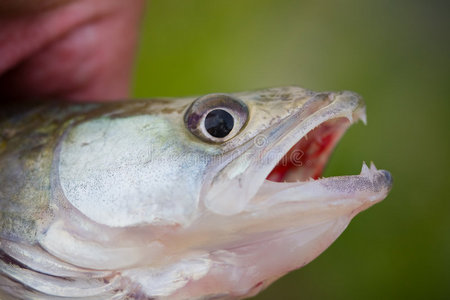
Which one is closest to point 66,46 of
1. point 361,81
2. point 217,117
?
point 217,117

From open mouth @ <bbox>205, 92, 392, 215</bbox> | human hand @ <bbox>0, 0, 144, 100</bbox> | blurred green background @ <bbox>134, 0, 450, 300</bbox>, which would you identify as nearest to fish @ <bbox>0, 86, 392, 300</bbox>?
open mouth @ <bbox>205, 92, 392, 215</bbox>

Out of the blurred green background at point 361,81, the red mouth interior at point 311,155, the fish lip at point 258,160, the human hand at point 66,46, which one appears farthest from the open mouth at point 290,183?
the blurred green background at point 361,81

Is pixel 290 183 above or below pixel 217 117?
below

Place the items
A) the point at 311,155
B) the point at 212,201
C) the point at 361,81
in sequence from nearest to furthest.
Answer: the point at 212,201 < the point at 311,155 < the point at 361,81

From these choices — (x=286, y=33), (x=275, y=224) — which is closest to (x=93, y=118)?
(x=275, y=224)

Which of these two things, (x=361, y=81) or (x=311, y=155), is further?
(x=361, y=81)

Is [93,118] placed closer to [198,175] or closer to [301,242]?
[198,175]

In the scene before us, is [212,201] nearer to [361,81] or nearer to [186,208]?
[186,208]

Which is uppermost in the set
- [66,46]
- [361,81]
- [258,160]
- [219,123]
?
[361,81]
